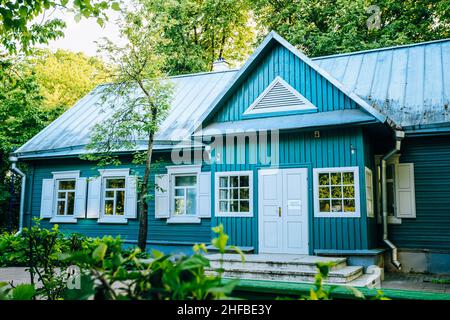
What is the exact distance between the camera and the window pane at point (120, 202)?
1377 cm

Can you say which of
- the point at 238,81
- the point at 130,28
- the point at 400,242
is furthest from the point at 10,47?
the point at 400,242

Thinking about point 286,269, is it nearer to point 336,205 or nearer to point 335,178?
point 336,205

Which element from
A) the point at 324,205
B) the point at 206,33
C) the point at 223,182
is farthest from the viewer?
the point at 206,33

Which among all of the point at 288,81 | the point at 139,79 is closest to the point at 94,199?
the point at 139,79

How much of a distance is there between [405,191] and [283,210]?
319cm

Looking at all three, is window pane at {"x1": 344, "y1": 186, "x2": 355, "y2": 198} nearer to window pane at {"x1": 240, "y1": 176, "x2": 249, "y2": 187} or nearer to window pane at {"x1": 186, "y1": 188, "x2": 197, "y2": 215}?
window pane at {"x1": 240, "y1": 176, "x2": 249, "y2": 187}

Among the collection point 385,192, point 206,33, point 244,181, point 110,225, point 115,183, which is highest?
point 206,33

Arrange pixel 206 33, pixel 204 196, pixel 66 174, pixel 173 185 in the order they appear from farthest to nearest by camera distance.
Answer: pixel 206 33, pixel 66 174, pixel 173 185, pixel 204 196

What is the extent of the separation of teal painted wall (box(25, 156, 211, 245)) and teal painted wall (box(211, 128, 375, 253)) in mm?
1934

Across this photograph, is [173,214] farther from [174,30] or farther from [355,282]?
[174,30]

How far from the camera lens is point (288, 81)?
10.5 metres

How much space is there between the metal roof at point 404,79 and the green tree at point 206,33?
1214cm

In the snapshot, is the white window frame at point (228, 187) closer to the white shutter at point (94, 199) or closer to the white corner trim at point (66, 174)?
the white shutter at point (94, 199)

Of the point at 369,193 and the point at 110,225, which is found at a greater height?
the point at 369,193
